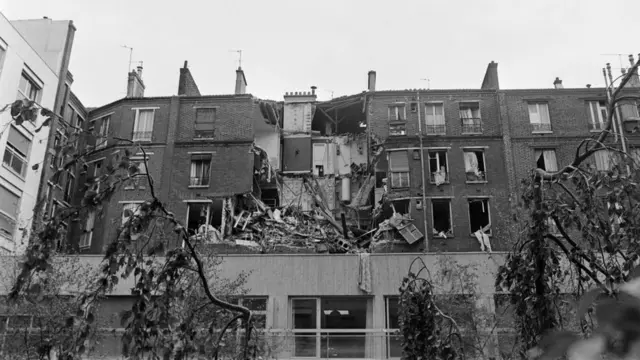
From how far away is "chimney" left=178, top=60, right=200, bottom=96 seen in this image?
4288cm

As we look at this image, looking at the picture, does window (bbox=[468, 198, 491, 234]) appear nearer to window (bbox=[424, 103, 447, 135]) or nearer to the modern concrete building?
window (bbox=[424, 103, 447, 135])

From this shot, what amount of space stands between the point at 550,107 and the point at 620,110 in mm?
3972

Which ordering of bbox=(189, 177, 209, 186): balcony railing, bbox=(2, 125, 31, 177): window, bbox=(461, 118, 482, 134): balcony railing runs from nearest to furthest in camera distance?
bbox=(2, 125, 31, 177): window < bbox=(189, 177, 209, 186): balcony railing < bbox=(461, 118, 482, 134): balcony railing

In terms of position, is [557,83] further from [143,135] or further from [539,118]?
[143,135]

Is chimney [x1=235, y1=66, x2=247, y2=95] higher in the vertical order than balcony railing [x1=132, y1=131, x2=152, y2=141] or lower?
higher

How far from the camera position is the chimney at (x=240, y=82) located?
44188 mm

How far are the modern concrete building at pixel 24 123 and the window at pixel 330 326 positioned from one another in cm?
1302

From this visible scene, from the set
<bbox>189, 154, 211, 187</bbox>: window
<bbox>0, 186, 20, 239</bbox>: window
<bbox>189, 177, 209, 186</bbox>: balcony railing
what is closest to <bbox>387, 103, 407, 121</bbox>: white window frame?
<bbox>189, 154, 211, 187</bbox>: window

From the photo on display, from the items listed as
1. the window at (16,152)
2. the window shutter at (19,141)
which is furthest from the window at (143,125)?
the window at (16,152)

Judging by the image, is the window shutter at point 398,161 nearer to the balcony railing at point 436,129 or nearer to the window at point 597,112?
the balcony railing at point 436,129

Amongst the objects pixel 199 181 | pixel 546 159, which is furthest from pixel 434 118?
pixel 199 181

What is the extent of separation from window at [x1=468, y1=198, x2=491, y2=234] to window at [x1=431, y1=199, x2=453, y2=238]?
1267 millimetres

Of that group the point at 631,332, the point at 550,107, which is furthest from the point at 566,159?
the point at 631,332

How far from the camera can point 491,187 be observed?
3844 cm
